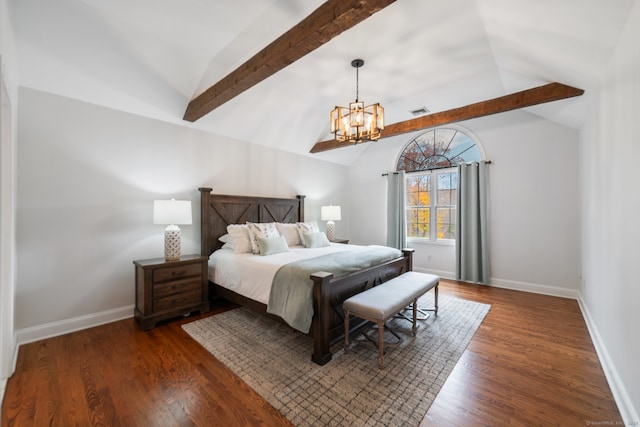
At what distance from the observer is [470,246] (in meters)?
4.48

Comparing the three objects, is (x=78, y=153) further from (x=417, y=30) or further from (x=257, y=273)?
(x=417, y=30)

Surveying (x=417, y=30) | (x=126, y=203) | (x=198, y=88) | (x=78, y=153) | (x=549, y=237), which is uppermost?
(x=417, y=30)

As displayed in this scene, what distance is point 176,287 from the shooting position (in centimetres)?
295

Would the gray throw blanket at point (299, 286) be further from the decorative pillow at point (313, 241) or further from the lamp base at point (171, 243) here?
the lamp base at point (171, 243)

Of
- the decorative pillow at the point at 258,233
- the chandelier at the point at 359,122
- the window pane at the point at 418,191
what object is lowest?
the decorative pillow at the point at 258,233

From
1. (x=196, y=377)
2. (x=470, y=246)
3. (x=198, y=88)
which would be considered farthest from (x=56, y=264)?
(x=470, y=246)

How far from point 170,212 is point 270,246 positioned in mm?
1212

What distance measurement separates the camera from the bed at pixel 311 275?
7.00 ft

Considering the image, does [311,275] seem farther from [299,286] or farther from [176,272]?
[176,272]

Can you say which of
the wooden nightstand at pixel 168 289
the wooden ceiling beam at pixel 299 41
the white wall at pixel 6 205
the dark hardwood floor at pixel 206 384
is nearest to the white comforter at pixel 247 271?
the wooden nightstand at pixel 168 289

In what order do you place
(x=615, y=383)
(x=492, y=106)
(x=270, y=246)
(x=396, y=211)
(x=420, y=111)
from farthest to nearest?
(x=396, y=211), (x=420, y=111), (x=492, y=106), (x=270, y=246), (x=615, y=383)

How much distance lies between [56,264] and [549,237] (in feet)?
20.6

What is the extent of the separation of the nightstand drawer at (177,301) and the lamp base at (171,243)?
0.44 metres

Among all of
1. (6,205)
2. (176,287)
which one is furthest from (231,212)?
(6,205)
